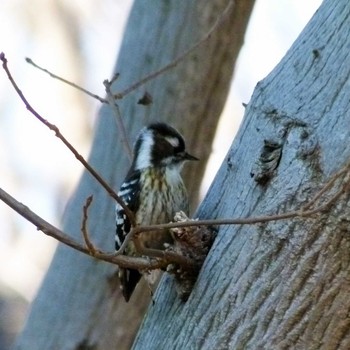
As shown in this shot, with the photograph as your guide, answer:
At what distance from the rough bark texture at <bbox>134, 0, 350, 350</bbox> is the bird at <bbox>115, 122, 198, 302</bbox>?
4.07 ft

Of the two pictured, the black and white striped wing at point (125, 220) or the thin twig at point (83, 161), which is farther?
the black and white striped wing at point (125, 220)

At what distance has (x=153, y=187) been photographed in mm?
3988

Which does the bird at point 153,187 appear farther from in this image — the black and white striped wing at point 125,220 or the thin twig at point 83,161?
the thin twig at point 83,161

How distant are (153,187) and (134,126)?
426 mm

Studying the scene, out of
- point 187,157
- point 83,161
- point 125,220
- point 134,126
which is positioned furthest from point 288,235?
point 134,126

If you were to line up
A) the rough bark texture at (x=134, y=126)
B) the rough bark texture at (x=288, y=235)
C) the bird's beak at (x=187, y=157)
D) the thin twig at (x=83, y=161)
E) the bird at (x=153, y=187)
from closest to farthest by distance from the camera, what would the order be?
the thin twig at (x=83, y=161), the rough bark texture at (x=288, y=235), the bird at (x=153, y=187), the bird's beak at (x=187, y=157), the rough bark texture at (x=134, y=126)

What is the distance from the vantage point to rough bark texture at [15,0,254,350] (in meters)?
4.26

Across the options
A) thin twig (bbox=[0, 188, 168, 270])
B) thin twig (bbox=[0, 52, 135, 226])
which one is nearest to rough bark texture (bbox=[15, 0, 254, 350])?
thin twig (bbox=[0, 188, 168, 270])

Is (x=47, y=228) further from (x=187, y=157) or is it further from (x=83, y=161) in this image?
(x=187, y=157)

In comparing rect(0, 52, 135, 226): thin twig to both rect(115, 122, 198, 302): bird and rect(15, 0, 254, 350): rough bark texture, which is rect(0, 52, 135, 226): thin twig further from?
rect(15, 0, 254, 350): rough bark texture

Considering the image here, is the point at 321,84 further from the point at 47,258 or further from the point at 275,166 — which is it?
the point at 47,258

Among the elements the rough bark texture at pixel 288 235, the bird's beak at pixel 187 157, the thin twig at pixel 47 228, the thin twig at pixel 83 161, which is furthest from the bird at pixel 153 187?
the thin twig at pixel 83 161

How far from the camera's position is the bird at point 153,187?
3.90 meters

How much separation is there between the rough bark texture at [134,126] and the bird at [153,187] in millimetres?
248
